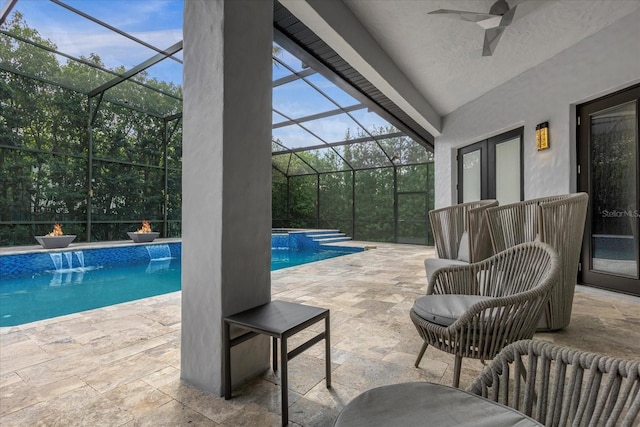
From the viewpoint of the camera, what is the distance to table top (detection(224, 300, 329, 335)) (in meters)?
1.54

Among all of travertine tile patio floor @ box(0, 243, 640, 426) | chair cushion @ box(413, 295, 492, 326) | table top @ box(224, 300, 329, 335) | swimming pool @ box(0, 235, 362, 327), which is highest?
chair cushion @ box(413, 295, 492, 326)

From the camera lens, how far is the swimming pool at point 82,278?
3.91 meters

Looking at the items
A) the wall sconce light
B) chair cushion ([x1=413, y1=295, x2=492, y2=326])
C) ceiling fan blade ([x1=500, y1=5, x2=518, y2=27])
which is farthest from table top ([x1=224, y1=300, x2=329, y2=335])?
the wall sconce light

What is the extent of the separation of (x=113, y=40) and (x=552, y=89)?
7.45m

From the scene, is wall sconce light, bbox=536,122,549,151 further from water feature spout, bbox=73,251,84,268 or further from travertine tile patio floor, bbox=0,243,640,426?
water feature spout, bbox=73,251,84,268

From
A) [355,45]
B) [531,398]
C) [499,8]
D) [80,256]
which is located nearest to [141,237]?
[80,256]

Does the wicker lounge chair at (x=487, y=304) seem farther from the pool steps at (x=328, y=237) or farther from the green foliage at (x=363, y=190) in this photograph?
the pool steps at (x=328, y=237)

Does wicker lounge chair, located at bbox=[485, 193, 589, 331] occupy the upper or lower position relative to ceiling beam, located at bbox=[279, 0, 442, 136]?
lower

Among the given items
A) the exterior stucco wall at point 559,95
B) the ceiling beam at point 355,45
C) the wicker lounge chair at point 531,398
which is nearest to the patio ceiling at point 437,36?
the ceiling beam at point 355,45

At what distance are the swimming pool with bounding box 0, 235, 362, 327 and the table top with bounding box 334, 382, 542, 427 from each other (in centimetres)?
403

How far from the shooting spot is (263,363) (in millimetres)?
1982

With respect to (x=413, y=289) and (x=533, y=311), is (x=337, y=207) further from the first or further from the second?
(x=533, y=311)

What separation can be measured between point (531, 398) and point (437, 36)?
3.84m

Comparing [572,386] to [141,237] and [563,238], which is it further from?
[141,237]
